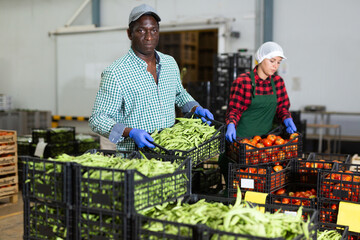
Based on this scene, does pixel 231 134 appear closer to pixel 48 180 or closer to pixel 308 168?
pixel 308 168

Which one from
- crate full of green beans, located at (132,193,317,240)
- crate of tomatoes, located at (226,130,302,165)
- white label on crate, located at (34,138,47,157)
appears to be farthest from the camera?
white label on crate, located at (34,138,47,157)

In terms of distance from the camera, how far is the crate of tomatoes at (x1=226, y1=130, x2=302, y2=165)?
3486 millimetres

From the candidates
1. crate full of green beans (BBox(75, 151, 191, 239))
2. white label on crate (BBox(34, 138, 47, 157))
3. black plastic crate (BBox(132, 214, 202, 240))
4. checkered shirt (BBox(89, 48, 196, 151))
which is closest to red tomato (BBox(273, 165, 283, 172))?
checkered shirt (BBox(89, 48, 196, 151))

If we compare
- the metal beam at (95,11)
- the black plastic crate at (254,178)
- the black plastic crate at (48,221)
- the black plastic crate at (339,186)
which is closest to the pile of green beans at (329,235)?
the black plastic crate at (339,186)

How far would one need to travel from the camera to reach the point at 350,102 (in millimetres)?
8922

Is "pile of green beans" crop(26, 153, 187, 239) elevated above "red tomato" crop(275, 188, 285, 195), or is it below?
above

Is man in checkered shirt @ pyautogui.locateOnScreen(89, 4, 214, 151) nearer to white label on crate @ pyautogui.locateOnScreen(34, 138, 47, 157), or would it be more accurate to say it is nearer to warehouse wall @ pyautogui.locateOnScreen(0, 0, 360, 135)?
white label on crate @ pyautogui.locateOnScreen(34, 138, 47, 157)

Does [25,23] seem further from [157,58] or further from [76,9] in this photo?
[157,58]

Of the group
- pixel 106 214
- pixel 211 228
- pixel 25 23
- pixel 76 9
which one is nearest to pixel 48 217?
pixel 106 214

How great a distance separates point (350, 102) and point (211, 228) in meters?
7.85

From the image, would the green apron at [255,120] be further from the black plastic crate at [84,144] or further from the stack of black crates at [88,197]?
the black plastic crate at [84,144]

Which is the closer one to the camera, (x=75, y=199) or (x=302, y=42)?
(x=75, y=199)

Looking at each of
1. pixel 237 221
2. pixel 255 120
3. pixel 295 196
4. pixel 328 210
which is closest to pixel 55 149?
pixel 255 120

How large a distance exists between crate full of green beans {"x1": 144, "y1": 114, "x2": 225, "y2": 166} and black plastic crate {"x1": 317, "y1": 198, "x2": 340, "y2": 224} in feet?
2.73
